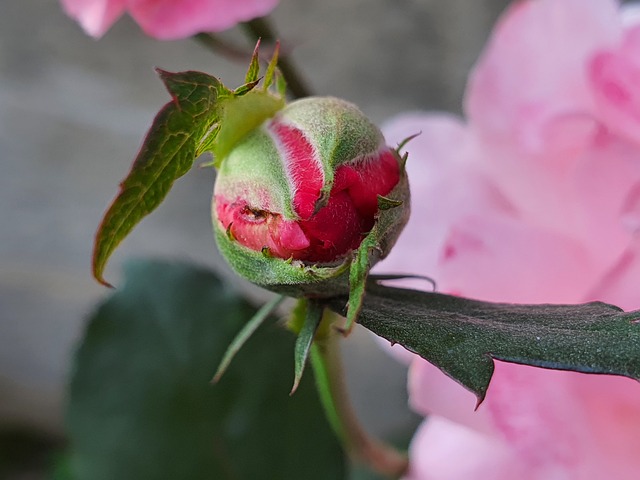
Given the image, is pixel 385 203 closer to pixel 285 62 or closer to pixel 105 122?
pixel 285 62

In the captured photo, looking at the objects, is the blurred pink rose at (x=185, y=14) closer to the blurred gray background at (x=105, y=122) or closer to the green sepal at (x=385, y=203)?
the green sepal at (x=385, y=203)

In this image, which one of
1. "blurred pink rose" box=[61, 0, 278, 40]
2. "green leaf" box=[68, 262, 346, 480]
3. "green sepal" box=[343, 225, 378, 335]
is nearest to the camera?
"green sepal" box=[343, 225, 378, 335]

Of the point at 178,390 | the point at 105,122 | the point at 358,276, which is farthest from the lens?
the point at 105,122

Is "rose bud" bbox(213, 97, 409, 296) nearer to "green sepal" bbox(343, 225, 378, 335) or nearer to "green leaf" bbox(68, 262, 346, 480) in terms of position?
"green sepal" bbox(343, 225, 378, 335)

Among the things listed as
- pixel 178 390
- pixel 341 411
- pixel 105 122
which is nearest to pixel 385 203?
pixel 341 411

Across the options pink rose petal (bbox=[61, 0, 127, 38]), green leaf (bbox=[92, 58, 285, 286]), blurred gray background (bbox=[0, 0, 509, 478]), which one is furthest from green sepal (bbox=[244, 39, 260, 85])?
blurred gray background (bbox=[0, 0, 509, 478])

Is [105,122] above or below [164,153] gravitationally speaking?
below
